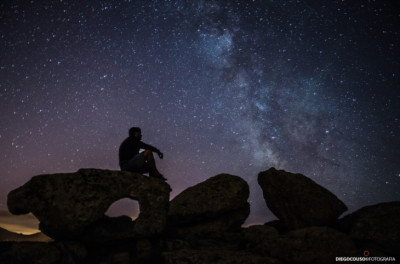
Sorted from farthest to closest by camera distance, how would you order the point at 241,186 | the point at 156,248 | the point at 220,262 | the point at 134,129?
the point at 241,186, the point at 134,129, the point at 156,248, the point at 220,262

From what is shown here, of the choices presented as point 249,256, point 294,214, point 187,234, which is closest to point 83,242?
point 187,234

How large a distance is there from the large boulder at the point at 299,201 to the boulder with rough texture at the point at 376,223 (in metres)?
0.69

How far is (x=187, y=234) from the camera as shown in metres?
8.93

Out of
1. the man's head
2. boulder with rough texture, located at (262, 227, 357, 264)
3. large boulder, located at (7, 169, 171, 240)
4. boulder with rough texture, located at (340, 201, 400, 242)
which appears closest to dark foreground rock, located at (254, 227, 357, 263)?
boulder with rough texture, located at (262, 227, 357, 264)

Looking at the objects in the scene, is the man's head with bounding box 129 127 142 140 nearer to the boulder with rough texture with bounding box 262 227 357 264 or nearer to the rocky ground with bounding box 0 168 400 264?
the rocky ground with bounding box 0 168 400 264

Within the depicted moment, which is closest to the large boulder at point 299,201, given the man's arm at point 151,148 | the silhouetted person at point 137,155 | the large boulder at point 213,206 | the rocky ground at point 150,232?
the rocky ground at point 150,232

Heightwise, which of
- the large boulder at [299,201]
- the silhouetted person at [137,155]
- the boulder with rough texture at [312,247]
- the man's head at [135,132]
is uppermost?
the man's head at [135,132]

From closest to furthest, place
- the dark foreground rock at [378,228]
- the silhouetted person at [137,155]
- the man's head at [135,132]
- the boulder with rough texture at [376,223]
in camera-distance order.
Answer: the dark foreground rock at [378,228]
the boulder with rough texture at [376,223]
the silhouetted person at [137,155]
the man's head at [135,132]

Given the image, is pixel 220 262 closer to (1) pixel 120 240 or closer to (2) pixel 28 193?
(1) pixel 120 240

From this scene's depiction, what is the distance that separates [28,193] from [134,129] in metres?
3.58

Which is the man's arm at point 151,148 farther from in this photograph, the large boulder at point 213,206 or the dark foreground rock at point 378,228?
the dark foreground rock at point 378,228

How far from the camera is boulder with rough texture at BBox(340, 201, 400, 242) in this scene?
7.00m

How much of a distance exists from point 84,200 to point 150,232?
204cm

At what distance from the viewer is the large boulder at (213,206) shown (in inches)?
370
